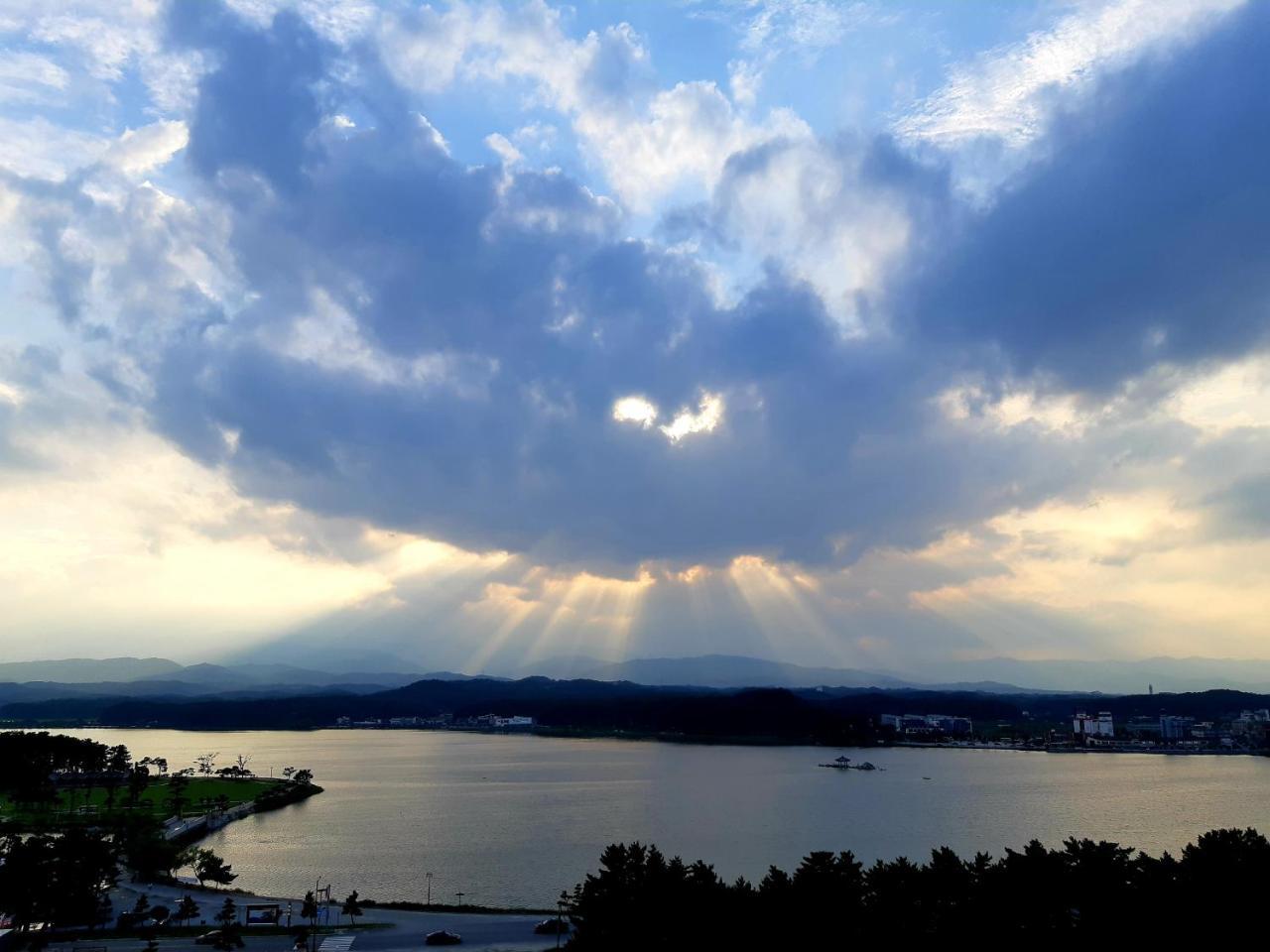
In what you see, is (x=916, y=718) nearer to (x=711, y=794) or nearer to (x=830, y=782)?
(x=830, y=782)

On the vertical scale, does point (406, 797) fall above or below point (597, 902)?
below

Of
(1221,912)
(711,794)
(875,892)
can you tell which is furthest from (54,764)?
(1221,912)

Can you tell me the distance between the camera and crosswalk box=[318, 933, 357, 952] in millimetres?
21022

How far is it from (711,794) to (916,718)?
3352 inches

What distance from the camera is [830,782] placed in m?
63.4

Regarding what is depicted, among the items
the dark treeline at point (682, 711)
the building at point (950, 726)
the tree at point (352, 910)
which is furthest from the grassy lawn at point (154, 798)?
the building at point (950, 726)

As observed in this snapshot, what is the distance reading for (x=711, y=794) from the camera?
54.8 m

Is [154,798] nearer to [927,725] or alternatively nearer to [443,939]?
[443,939]

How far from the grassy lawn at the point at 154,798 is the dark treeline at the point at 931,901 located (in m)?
35.2

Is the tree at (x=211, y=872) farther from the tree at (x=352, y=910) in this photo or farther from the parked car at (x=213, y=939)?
the parked car at (x=213, y=939)

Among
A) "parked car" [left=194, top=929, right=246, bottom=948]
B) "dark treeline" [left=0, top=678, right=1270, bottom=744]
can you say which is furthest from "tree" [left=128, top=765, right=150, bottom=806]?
"dark treeline" [left=0, top=678, right=1270, bottom=744]

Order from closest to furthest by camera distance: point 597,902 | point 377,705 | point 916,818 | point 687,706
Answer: point 597,902 → point 916,818 → point 687,706 → point 377,705

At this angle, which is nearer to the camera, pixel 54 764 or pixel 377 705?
pixel 54 764

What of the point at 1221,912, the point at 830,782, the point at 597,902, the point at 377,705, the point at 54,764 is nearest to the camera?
the point at 1221,912
